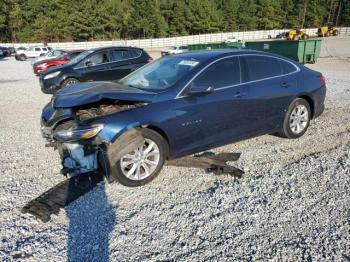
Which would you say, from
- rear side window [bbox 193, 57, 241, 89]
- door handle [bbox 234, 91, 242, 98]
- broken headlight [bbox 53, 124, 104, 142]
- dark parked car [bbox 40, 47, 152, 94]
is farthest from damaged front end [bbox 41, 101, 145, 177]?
dark parked car [bbox 40, 47, 152, 94]

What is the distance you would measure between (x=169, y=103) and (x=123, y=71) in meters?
7.31

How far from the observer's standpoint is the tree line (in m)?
61.6

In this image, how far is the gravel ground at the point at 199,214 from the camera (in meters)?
2.76

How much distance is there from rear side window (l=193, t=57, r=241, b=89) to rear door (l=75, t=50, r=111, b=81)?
686 cm

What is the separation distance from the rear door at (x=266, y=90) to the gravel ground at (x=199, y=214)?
18.1 inches

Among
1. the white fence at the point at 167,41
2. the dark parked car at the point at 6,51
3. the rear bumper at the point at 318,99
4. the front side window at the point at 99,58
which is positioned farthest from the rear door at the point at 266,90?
the white fence at the point at 167,41

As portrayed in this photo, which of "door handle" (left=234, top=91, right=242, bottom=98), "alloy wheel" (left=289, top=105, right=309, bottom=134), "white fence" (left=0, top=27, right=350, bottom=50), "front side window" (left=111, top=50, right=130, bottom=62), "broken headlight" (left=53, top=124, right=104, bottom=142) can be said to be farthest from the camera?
"white fence" (left=0, top=27, right=350, bottom=50)

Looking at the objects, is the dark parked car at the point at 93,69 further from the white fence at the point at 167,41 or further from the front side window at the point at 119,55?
the white fence at the point at 167,41

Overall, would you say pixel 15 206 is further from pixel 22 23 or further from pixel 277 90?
pixel 22 23

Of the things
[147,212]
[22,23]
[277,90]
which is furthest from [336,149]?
[22,23]

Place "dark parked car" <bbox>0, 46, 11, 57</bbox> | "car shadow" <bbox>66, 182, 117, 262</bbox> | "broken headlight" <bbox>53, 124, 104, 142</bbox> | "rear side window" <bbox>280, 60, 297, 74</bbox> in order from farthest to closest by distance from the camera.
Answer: "dark parked car" <bbox>0, 46, 11, 57</bbox> < "rear side window" <bbox>280, 60, 297, 74</bbox> < "broken headlight" <bbox>53, 124, 104, 142</bbox> < "car shadow" <bbox>66, 182, 117, 262</bbox>

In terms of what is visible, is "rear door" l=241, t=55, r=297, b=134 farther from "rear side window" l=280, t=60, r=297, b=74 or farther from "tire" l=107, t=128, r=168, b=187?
"tire" l=107, t=128, r=168, b=187

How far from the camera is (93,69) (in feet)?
34.8

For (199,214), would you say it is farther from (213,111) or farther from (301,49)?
(301,49)
